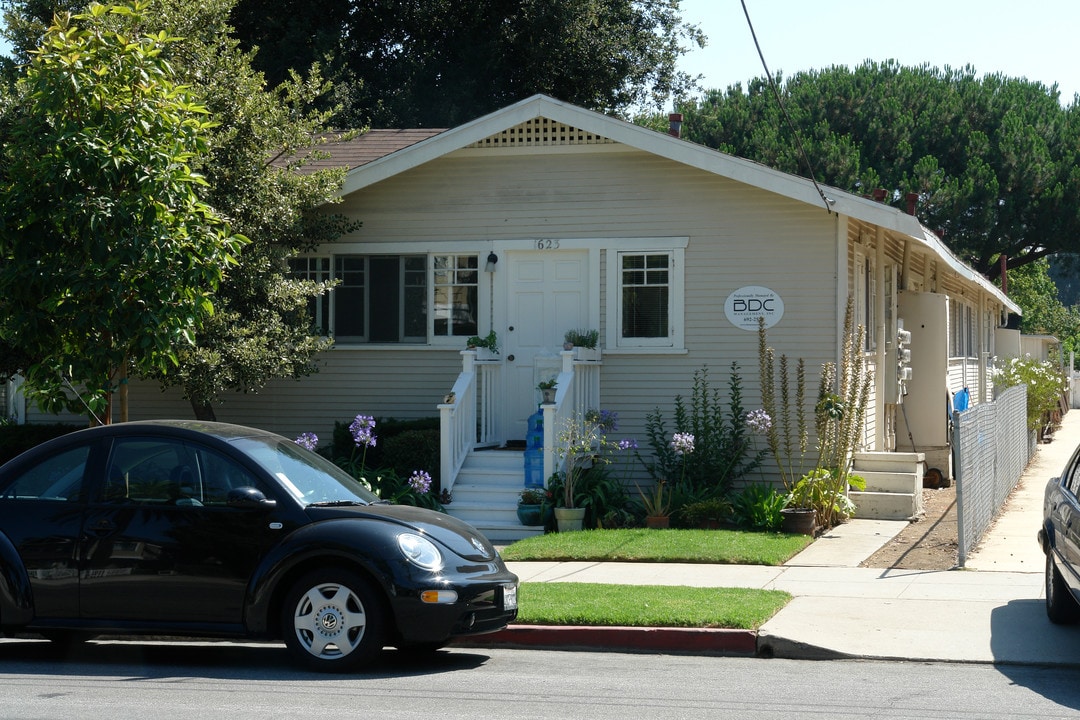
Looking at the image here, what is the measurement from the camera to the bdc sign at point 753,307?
14734mm

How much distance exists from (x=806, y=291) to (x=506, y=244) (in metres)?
3.70

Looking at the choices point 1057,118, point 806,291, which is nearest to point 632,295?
point 806,291

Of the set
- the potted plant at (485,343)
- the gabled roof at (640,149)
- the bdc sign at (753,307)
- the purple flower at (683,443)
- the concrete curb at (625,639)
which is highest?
the gabled roof at (640,149)

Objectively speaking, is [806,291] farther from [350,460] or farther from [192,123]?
[192,123]

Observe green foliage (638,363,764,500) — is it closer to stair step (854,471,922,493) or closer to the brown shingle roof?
stair step (854,471,922,493)

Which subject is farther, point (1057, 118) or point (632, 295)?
point (1057, 118)

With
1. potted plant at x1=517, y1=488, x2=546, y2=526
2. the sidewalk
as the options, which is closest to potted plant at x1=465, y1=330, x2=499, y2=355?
potted plant at x1=517, y1=488, x2=546, y2=526

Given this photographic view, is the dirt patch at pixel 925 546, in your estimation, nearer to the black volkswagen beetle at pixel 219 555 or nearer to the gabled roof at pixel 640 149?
Answer: the gabled roof at pixel 640 149

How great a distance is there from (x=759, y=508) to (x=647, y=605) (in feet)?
15.4

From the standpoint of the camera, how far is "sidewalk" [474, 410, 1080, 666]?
8211 mm

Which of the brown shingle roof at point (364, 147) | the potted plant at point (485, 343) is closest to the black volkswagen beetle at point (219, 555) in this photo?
the potted plant at point (485, 343)

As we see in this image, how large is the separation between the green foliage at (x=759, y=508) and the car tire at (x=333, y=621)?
6.95m

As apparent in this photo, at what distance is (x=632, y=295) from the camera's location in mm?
15258

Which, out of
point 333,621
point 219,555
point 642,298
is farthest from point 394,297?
point 333,621
